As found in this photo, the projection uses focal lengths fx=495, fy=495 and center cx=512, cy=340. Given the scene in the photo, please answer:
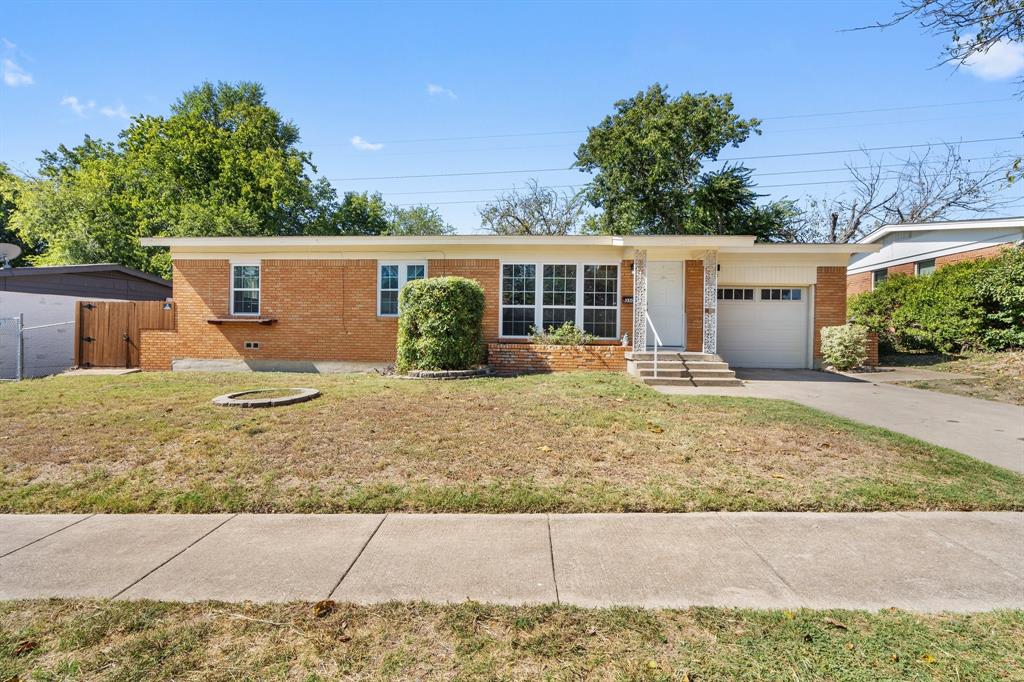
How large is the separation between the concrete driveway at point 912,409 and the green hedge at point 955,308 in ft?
17.7

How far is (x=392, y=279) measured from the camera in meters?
13.1

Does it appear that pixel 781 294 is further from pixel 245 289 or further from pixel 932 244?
pixel 245 289

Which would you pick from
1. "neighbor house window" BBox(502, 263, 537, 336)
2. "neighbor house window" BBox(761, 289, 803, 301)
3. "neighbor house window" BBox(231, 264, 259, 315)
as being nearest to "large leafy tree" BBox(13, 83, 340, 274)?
"neighbor house window" BBox(231, 264, 259, 315)

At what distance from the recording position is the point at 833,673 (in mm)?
2086

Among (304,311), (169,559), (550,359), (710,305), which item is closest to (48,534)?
(169,559)

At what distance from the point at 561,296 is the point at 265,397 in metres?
7.58

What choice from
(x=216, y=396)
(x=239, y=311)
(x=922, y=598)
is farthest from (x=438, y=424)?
(x=239, y=311)

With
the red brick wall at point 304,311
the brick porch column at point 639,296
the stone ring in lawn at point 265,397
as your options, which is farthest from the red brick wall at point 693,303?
the stone ring in lawn at point 265,397

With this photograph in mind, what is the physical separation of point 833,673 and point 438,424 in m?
4.85

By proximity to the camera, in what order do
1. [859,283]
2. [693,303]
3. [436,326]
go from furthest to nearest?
1. [859,283]
2. [693,303]
3. [436,326]

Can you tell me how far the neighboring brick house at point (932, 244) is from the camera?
1689cm

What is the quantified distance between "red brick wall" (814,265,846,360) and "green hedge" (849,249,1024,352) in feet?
12.6

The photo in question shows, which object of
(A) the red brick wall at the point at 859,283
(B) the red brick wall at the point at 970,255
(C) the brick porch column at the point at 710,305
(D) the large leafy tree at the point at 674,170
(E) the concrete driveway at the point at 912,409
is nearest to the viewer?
(E) the concrete driveway at the point at 912,409

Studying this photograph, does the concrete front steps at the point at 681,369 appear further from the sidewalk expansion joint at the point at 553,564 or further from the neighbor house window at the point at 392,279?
the sidewalk expansion joint at the point at 553,564
